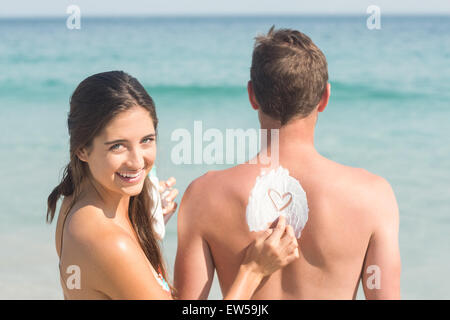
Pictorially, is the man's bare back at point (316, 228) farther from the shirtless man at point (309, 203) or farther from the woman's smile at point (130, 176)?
the woman's smile at point (130, 176)

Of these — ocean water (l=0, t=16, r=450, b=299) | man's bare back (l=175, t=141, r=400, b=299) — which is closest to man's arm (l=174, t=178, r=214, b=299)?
man's bare back (l=175, t=141, r=400, b=299)

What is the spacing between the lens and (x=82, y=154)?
231cm

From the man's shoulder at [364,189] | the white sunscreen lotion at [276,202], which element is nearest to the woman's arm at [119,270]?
the white sunscreen lotion at [276,202]

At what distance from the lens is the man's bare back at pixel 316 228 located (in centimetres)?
228

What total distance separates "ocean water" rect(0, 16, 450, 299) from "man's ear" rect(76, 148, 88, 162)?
3.13 meters

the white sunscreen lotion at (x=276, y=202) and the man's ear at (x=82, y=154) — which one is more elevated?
the man's ear at (x=82, y=154)

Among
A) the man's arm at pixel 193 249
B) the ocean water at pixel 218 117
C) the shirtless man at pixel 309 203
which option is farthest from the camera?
the ocean water at pixel 218 117

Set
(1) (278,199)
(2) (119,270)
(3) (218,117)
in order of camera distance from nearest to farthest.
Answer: (2) (119,270) < (1) (278,199) < (3) (218,117)

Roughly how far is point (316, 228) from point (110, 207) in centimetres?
87

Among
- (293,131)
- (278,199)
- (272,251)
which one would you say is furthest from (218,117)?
(272,251)

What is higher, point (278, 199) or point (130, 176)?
point (130, 176)

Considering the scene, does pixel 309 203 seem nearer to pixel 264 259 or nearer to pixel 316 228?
pixel 316 228

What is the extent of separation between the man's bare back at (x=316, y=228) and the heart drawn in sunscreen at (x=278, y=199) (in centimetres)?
9
